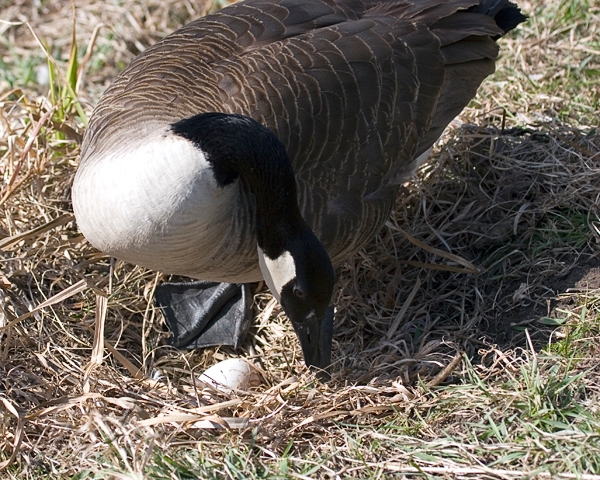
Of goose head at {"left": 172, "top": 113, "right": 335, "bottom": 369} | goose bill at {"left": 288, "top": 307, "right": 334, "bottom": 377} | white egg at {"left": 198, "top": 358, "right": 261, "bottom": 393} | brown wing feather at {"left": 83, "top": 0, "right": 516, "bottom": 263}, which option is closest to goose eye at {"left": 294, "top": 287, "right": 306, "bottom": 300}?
goose head at {"left": 172, "top": 113, "right": 335, "bottom": 369}

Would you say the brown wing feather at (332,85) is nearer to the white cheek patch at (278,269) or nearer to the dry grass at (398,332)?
the white cheek patch at (278,269)

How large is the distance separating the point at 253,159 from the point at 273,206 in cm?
22

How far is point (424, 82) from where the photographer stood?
390 centimetres

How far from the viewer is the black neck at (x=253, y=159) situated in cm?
299

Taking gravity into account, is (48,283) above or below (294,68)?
below

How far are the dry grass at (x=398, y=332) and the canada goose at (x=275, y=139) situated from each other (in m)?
0.35

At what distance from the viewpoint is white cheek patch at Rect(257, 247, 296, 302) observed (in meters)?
3.19

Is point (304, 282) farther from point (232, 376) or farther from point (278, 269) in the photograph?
point (232, 376)

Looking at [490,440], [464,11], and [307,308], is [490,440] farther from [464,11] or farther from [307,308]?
[464,11]

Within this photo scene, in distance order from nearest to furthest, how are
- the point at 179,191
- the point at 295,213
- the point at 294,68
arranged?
the point at 179,191 < the point at 295,213 < the point at 294,68

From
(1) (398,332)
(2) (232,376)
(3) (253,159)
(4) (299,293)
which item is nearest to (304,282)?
(4) (299,293)

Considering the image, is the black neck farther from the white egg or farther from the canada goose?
the white egg

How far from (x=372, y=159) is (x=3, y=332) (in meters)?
2.00

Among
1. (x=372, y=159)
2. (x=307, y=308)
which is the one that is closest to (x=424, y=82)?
(x=372, y=159)
